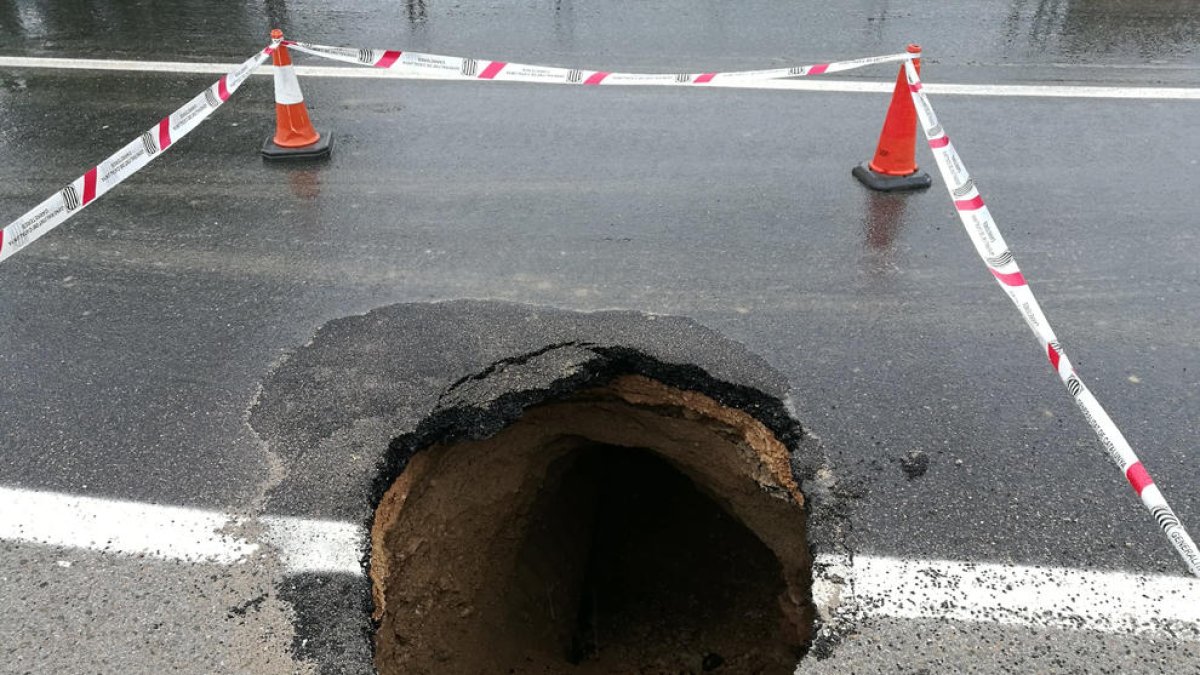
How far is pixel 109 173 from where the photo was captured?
5387 mm

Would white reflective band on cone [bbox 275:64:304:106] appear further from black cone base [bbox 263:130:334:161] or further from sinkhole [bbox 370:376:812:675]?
sinkhole [bbox 370:376:812:675]

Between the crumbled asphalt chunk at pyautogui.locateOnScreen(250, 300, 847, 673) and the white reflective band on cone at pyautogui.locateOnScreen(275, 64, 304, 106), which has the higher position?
the white reflective band on cone at pyautogui.locateOnScreen(275, 64, 304, 106)

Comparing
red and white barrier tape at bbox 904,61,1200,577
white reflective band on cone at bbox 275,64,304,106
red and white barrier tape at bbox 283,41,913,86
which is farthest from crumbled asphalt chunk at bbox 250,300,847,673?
red and white barrier tape at bbox 283,41,913,86

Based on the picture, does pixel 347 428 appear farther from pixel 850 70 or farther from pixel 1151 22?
pixel 1151 22

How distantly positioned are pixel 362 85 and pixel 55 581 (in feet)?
17.1

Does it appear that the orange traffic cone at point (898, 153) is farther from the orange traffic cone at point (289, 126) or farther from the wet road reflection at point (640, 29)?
the orange traffic cone at point (289, 126)

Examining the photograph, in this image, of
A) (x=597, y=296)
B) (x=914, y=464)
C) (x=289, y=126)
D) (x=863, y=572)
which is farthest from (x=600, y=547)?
(x=289, y=126)

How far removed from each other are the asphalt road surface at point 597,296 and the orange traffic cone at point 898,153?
154 millimetres

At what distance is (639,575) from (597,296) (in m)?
2.26

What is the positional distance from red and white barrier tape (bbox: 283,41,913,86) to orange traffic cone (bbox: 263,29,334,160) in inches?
17.6

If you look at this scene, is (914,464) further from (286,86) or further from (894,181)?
(286,86)

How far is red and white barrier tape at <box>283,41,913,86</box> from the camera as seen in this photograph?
640 cm

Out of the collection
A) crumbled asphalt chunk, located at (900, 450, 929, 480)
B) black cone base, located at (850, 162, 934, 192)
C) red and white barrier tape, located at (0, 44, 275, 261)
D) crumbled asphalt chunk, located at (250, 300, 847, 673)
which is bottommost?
crumbled asphalt chunk, located at (900, 450, 929, 480)

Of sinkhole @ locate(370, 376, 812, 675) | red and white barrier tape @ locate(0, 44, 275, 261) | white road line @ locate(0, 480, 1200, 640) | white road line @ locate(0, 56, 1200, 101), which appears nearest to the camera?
white road line @ locate(0, 480, 1200, 640)
